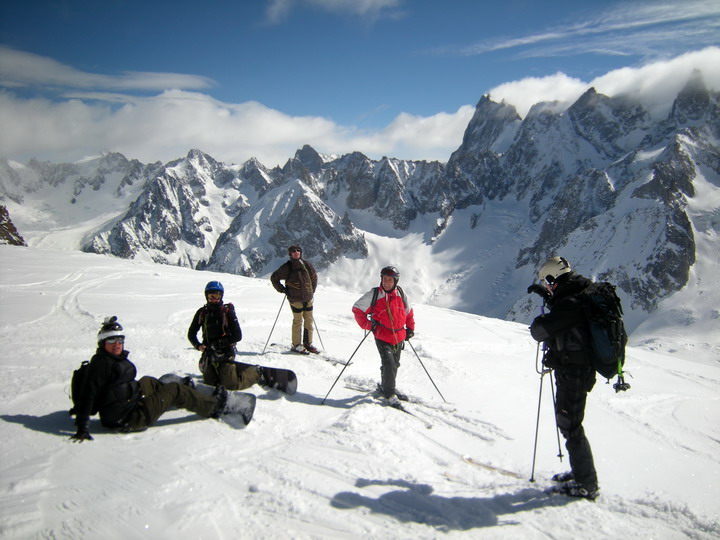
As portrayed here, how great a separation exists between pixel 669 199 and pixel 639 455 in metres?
177

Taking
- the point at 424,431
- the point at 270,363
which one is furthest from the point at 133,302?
the point at 424,431

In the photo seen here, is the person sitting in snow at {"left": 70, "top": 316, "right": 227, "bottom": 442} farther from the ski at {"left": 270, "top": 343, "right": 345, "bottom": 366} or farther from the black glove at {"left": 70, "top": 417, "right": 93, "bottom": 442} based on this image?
the ski at {"left": 270, "top": 343, "right": 345, "bottom": 366}

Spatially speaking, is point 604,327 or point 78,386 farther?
point 78,386

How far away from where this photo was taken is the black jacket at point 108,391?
5387 mm

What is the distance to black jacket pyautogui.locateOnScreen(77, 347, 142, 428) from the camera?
212 inches

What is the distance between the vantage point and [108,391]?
5598mm

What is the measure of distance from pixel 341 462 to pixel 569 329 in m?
3.33

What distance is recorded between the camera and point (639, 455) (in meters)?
6.47

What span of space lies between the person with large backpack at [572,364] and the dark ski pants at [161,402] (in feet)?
15.9

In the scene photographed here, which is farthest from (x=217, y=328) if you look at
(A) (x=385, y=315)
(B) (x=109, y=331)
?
(A) (x=385, y=315)

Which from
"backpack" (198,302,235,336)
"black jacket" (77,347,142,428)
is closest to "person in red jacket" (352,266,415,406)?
"backpack" (198,302,235,336)

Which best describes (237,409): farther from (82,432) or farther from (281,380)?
(82,432)

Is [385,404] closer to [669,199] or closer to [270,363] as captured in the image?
[270,363]

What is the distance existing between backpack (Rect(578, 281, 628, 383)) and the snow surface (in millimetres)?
1666
